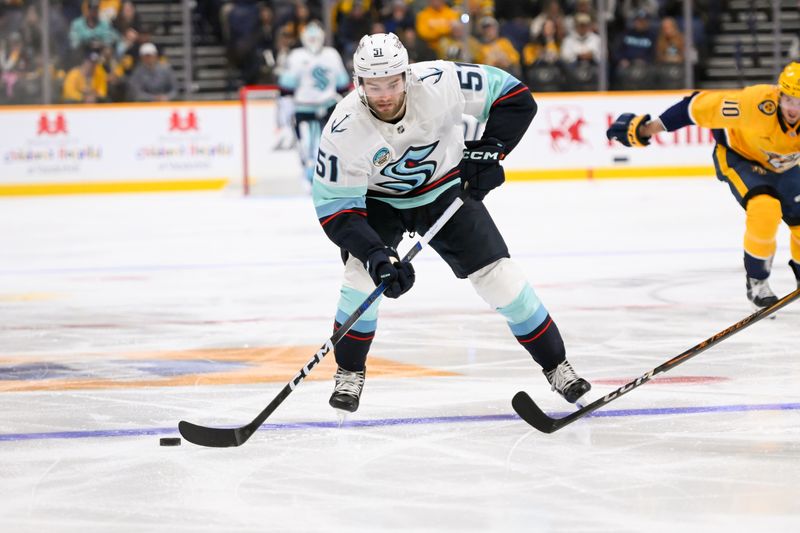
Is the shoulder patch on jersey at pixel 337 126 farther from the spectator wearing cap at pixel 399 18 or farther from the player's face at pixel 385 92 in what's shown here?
the spectator wearing cap at pixel 399 18

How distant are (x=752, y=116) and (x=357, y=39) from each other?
7305 mm

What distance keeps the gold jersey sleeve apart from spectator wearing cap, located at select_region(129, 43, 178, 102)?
7.48m

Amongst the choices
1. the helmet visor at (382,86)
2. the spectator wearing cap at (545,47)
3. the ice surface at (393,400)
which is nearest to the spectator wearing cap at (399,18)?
the spectator wearing cap at (545,47)

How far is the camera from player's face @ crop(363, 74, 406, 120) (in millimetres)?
3115

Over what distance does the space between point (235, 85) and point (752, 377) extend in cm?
864

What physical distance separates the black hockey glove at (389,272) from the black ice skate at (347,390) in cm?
37

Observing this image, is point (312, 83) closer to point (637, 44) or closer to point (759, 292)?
point (637, 44)

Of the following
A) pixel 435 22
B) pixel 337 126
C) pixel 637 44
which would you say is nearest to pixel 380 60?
pixel 337 126

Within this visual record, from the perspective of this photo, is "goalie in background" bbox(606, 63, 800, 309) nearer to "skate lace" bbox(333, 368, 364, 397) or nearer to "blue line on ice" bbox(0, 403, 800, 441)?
"blue line on ice" bbox(0, 403, 800, 441)

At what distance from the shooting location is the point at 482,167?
3.35 meters

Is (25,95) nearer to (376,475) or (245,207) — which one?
(245,207)

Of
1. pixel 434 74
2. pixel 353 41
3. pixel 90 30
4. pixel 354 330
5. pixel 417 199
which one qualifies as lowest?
pixel 354 330

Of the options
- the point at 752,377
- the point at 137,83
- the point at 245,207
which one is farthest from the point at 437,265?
the point at 137,83

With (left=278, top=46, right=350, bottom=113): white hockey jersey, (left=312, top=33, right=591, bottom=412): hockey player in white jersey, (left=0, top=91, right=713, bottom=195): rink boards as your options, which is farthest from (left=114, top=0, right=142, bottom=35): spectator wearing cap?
(left=312, top=33, right=591, bottom=412): hockey player in white jersey
